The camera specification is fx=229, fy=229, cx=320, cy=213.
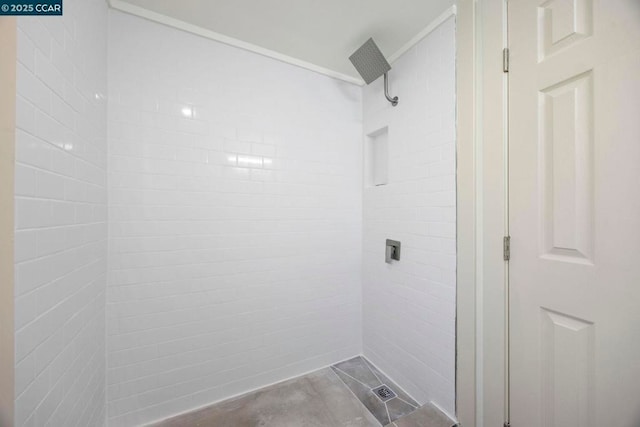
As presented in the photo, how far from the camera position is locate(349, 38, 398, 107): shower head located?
1.52 meters

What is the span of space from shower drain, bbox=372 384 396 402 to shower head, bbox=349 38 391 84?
225cm

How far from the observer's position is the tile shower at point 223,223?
96cm

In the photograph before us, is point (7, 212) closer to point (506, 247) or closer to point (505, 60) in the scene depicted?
point (506, 247)

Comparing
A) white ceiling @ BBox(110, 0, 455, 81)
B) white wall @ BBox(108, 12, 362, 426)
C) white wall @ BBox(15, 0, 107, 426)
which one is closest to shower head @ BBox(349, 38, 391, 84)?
white ceiling @ BBox(110, 0, 455, 81)

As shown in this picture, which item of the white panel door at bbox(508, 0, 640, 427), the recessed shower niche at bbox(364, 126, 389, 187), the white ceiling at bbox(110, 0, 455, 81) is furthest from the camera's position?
the recessed shower niche at bbox(364, 126, 389, 187)

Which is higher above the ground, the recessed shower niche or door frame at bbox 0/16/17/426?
the recessed shower niche

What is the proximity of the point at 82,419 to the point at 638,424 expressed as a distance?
2136 millimetres

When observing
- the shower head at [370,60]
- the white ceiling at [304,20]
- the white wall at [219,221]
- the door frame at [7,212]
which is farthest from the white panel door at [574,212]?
the door frame at [7,212]

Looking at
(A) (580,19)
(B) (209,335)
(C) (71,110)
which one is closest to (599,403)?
(A) (580,19)

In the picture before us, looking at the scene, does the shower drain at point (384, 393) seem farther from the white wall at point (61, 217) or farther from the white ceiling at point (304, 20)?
the white ceiling at point (304, 20)

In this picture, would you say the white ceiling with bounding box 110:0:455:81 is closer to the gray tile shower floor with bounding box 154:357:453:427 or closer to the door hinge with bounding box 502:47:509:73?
the door hinge with bounding box 502:47:509:73

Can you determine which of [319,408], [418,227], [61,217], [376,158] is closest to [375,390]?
[319,408]

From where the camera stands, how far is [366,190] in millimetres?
2018

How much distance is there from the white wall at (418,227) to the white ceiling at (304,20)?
163 millimetres
